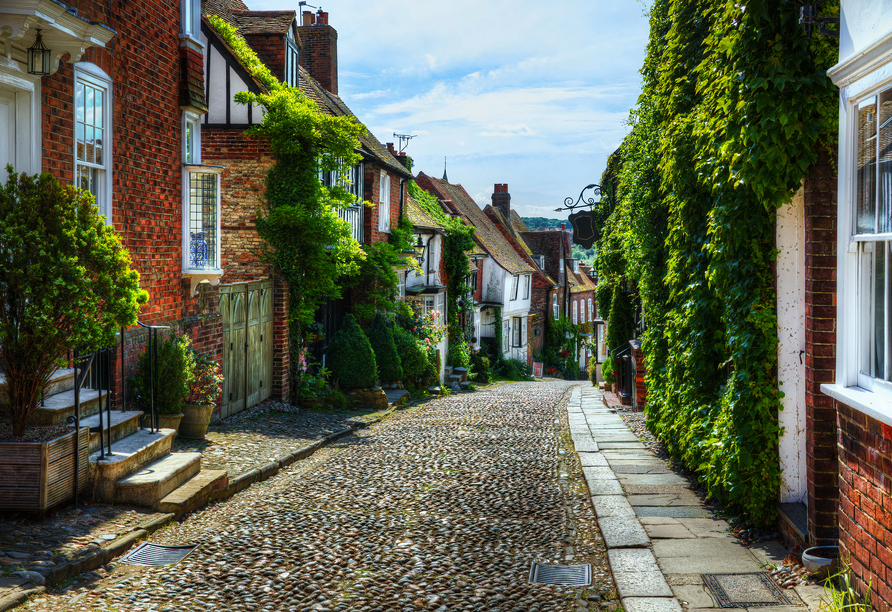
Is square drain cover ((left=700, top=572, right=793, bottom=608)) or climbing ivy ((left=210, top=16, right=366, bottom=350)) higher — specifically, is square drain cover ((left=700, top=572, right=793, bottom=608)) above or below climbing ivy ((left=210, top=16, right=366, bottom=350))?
below

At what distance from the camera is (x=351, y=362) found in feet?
48.0

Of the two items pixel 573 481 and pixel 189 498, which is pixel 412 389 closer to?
pixel 573 481

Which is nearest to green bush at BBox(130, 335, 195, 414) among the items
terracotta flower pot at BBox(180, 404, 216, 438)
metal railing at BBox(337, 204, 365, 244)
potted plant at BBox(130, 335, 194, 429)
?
potted plant at BBox(130, 335, 194, 429)

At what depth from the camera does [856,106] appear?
3.88 m

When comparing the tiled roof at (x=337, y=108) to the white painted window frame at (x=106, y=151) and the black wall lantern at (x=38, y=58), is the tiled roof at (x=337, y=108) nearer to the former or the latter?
the white painted window frame at (x=106, y=151)

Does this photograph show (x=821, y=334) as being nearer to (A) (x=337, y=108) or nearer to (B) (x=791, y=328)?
(B) (x=791, y=328)

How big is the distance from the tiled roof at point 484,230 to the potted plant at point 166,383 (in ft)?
84.3

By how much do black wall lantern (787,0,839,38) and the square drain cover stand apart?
138 inches

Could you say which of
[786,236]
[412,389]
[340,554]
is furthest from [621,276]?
[340,554]

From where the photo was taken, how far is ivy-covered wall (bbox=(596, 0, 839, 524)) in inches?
184

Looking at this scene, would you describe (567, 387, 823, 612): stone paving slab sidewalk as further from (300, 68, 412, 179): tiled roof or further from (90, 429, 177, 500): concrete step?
(300, 68, 412, 179): tiled roof

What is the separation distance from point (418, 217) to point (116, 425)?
59.6 feet

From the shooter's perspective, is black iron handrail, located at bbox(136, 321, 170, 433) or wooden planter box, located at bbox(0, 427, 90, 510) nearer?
wooden planter box, located at bbox(0, 427, 90, 510)

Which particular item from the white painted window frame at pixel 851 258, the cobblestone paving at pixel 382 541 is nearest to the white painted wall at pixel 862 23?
the white painted window frame at pixel 851 258
